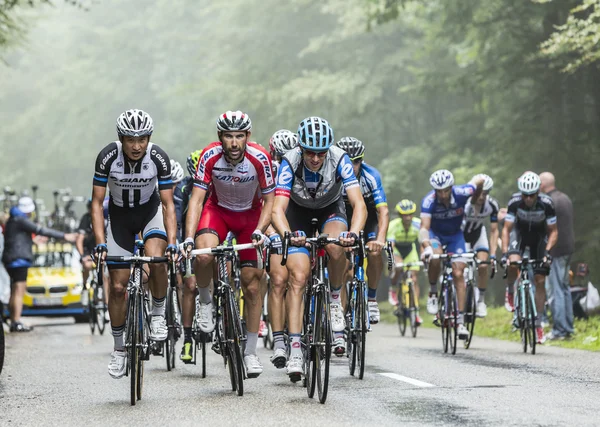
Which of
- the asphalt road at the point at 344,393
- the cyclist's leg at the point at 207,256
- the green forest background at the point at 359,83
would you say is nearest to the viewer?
the asphalt road at the point at 344,393

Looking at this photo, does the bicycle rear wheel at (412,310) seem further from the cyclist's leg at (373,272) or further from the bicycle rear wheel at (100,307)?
the cyclist's leg at (373,272)

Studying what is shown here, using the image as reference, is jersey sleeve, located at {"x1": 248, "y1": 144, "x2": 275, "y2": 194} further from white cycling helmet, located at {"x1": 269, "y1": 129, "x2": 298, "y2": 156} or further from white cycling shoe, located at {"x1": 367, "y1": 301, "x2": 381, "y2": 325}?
white cycling shoe, located at {"x1": 367, "y1": 301, "x2": 381, "y2": 325}

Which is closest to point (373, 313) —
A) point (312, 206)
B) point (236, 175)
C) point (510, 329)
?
point (312, 206)

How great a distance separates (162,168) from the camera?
1068 cm

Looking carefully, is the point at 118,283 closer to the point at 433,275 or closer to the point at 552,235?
the point at 433,275

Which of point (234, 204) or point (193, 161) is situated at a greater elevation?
point (193, 161)

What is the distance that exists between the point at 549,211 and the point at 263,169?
22.0ft

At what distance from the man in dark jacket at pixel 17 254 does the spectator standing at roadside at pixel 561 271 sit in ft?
28.7

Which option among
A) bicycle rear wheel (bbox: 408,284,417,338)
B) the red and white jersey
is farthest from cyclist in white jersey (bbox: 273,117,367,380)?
bicycle rear wheel (bbox: 408,284,417,338)

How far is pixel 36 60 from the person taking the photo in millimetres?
69438

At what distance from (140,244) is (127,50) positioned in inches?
1922

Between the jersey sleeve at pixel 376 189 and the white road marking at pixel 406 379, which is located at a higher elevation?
the jersey sleeve at pixel 376 189

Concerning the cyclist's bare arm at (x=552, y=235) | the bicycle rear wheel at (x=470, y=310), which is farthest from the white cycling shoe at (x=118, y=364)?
the cyclist's bare arm at (x=552, y=235)

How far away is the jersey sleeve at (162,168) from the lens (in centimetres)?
1066
